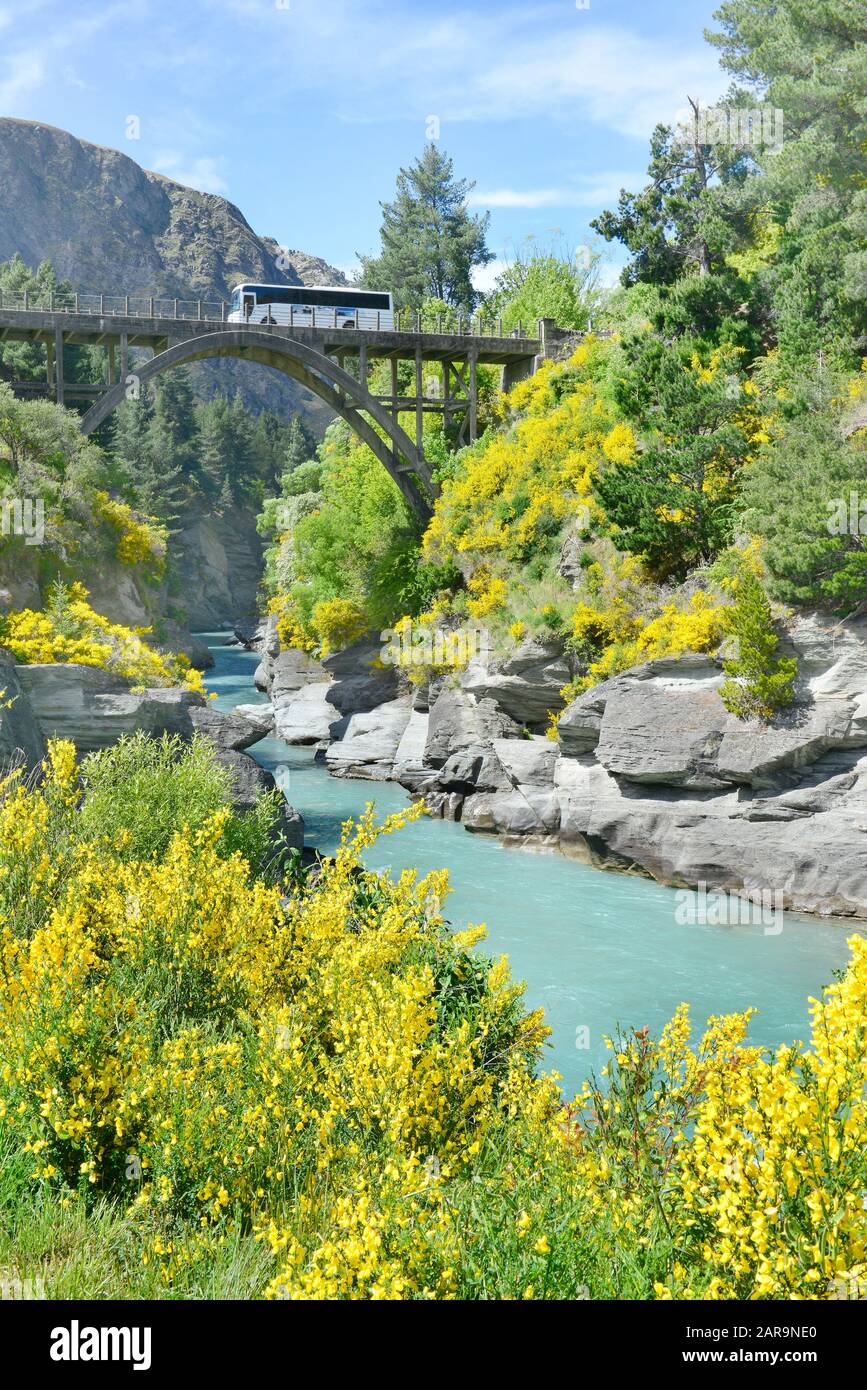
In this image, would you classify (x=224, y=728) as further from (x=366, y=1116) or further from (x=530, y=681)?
(x=366, y=1116)

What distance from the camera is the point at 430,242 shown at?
53.0m

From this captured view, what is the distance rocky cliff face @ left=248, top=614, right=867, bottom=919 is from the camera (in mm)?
17125

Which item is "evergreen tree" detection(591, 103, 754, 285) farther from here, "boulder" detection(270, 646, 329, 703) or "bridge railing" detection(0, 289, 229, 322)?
"boulder" detection(270, 646, 329, 703)

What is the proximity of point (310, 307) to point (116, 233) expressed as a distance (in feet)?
360

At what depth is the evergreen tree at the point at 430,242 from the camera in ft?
173

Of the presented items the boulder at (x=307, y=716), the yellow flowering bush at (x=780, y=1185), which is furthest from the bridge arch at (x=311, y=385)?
the yellow flowering bush at (x=780, y=1185)

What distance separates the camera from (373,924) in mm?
8266

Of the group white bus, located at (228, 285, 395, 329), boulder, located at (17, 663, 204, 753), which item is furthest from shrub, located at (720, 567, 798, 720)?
white bus, located at (228, 285, 395, 329)

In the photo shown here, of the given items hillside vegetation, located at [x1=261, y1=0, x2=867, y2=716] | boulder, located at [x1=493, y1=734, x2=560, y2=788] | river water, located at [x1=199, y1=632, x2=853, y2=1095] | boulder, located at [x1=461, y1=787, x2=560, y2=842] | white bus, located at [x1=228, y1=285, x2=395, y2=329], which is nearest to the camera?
river water, located at [x1=199, y1=632, x2=853, y2=1095]

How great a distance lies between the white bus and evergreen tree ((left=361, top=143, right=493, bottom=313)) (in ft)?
50.7

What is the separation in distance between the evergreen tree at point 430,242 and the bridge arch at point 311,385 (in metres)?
19.6

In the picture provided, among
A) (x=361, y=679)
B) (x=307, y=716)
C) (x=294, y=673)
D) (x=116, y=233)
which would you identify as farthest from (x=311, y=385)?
(x=116, y=233)

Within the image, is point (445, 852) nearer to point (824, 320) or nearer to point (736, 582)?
point (736, 582)
